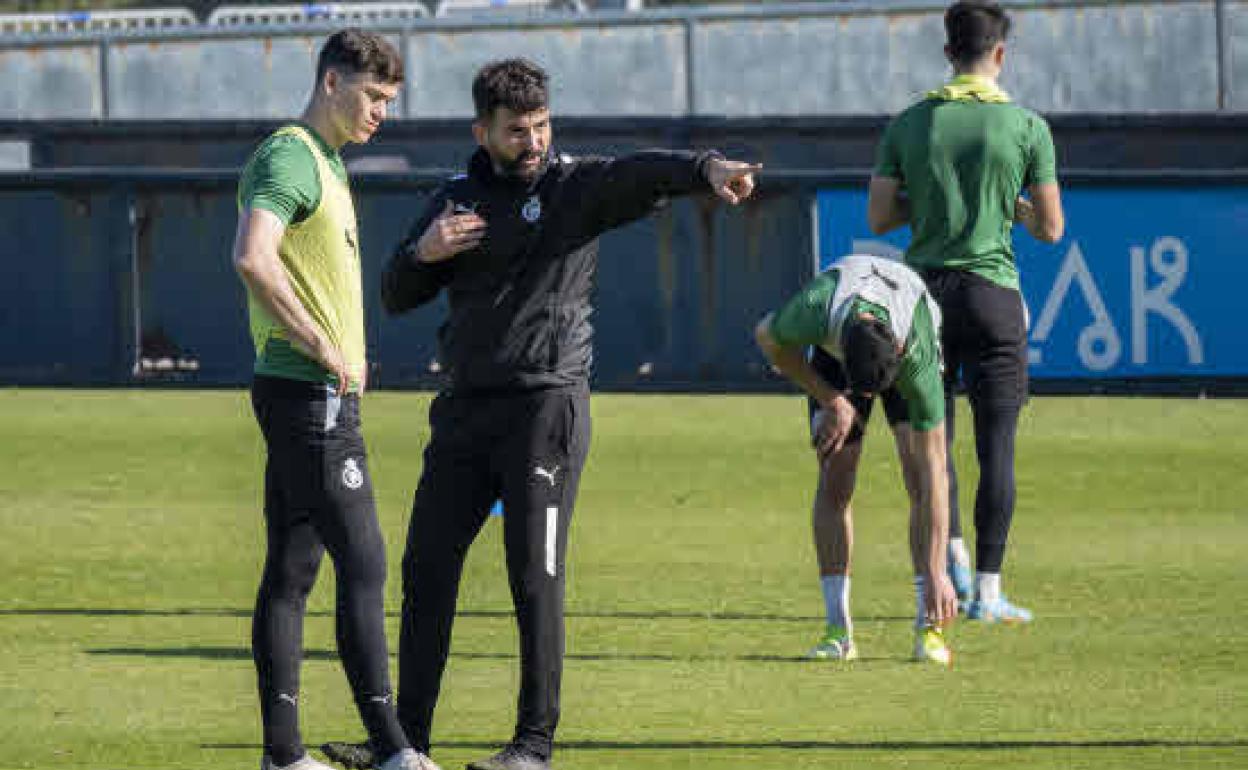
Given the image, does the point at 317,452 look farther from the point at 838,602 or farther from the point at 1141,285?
the point at 1141,285

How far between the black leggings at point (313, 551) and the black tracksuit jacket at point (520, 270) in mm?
431

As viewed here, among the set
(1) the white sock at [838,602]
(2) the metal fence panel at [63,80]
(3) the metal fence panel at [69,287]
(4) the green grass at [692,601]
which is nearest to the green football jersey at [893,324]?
(1) the white sock at [838,602]

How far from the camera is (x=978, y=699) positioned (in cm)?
835

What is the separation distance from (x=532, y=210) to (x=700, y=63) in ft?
51.9

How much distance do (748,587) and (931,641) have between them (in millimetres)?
1800

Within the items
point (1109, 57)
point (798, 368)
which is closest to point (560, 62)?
point (1109, 57)

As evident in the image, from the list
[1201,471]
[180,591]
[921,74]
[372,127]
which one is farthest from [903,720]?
[921,74]

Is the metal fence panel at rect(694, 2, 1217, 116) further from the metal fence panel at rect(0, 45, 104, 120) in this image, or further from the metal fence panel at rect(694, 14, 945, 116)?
the metal fence panel at rect(0, 45, 104, 120)

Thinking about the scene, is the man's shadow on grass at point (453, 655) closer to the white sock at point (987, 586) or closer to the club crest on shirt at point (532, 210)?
the white sock at point (987, 586)

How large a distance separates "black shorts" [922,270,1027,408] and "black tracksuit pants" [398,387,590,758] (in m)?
2.78

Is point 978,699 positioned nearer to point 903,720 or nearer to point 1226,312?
point 903,720

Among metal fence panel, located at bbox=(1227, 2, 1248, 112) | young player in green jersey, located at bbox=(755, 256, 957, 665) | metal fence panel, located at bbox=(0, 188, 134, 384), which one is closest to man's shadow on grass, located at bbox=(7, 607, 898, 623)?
young player in green jersey, located at bbox=(755, 256, 957, 665)

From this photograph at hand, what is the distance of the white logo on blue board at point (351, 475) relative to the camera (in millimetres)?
6824

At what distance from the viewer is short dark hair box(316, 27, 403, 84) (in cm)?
679
